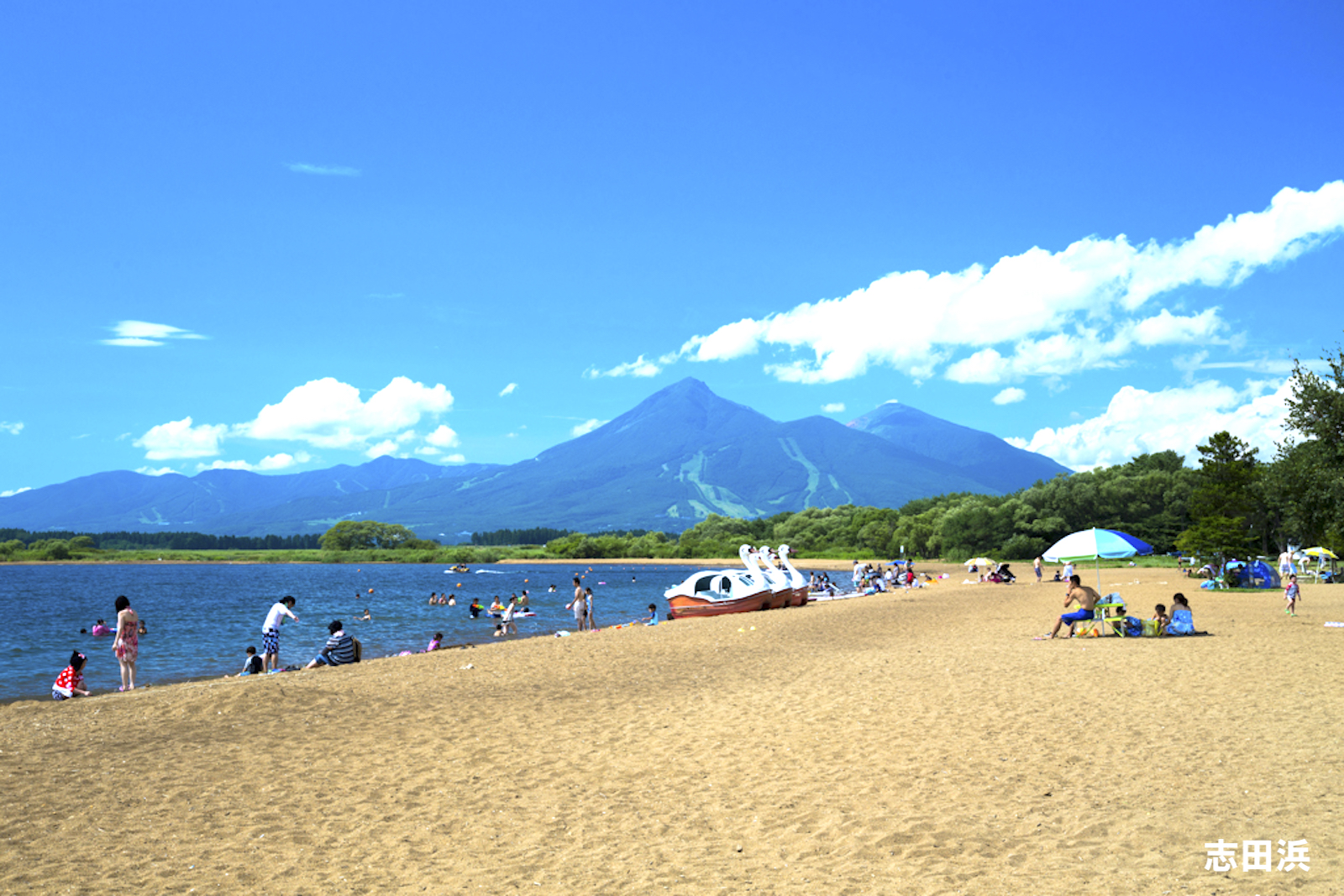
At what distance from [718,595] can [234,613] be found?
24.3 metres

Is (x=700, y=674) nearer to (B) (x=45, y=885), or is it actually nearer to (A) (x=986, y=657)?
(A) (x=986, y=657)

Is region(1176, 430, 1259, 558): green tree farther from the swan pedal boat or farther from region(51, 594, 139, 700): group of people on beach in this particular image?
region(51, 594, 139, 700): group of people on beach

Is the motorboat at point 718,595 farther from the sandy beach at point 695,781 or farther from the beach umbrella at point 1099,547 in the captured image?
the sandy beach at point 695,781

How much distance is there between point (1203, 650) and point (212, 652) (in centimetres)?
2554

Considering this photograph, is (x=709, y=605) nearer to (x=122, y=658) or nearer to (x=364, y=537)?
(x=122, y=658)

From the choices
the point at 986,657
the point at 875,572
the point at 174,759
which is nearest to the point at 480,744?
the point at 174,759

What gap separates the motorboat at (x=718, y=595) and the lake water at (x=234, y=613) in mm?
4775

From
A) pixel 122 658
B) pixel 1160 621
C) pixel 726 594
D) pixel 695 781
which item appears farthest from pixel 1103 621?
pixel 122 658

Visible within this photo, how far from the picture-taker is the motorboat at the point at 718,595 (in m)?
30.4

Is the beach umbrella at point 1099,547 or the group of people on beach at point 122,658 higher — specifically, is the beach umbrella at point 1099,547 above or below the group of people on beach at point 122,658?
above

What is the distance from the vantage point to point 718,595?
30562 millimetres

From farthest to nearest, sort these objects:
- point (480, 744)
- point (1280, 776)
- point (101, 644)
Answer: point (101, 644) < point (480, 744) < point (1280, 776)

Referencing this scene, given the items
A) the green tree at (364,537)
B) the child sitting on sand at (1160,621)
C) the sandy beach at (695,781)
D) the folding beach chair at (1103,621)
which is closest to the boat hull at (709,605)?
the folding beach chair at (1103,621)

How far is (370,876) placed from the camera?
20.4ft
